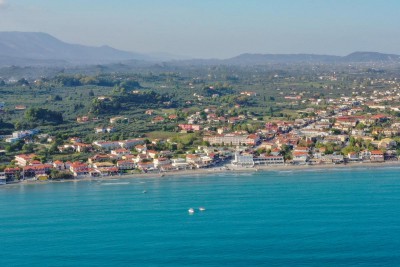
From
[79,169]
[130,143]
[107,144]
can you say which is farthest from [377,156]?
[79,169]

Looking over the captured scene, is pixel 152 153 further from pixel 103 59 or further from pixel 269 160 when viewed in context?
pixel 103 59

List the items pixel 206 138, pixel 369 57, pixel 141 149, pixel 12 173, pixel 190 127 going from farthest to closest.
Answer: pixel 369 57
pixel 190 127
pixel 206 138
pixel 141 149
pixel 12 173

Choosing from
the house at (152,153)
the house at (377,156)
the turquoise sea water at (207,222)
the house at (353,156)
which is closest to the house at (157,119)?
the house at (152,153)

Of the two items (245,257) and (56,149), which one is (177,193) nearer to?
(245,257)

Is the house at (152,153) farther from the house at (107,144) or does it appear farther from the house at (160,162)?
the house at (107,144)

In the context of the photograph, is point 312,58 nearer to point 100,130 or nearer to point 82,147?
point 100,130

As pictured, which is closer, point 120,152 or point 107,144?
point 120,152

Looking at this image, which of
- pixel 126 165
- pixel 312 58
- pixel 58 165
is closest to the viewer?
pixel 58 165

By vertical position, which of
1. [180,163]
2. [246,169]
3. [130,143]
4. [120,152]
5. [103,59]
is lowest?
[246,169]

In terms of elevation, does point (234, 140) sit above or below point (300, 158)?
above
